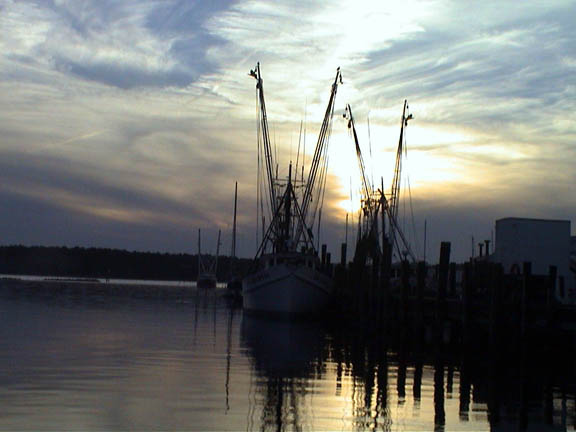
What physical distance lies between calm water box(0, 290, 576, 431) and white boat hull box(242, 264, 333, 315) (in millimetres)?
15253

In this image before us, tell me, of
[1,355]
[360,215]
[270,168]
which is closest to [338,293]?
[270,168]

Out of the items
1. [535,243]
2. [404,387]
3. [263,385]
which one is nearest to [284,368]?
[263,385]

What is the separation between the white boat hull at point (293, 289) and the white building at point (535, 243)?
18.5m

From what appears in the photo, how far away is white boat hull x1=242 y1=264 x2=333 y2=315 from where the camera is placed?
56781 millimetres

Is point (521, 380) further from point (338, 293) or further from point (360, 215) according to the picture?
point (360, 215)

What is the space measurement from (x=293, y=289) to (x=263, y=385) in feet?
107

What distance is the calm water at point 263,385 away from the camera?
61.6ft

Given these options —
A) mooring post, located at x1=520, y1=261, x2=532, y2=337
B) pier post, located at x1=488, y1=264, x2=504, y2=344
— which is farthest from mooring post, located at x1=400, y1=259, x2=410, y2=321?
→ mooring post, located at x1=520, y1=261, x2=532, y2=337

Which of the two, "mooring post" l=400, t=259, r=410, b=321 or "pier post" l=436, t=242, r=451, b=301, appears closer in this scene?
"pier post" l=436, t=242, r=451, b=301

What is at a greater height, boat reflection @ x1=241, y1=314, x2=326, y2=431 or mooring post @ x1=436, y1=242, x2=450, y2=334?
mooring post @ x1=436, y1=242, x2=450, y2=334

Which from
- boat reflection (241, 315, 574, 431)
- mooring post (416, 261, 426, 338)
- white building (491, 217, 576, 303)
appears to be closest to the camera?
boat reflection (241, 315, 574, 431)

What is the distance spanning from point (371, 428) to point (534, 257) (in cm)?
2452

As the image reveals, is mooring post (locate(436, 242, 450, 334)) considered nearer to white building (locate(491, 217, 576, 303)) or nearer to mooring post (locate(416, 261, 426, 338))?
mooring post (locate(416, 261, 426, 338))

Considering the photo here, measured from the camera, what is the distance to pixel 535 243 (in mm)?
40344
